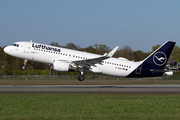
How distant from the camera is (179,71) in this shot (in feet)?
299

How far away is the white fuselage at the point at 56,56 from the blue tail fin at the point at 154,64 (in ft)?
3.33

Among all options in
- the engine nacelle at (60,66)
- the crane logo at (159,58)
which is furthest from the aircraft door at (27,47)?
the crane logo at (159,58)

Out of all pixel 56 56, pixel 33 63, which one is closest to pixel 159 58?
pixel 56 56

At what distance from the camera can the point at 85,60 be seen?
36.2m

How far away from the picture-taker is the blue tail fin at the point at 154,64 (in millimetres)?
39250

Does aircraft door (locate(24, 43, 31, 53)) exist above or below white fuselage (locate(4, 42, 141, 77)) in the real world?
above

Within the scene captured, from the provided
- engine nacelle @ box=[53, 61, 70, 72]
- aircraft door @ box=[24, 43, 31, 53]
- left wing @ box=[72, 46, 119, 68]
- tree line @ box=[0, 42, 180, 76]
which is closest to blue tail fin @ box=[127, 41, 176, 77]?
left wing @ box=[72, 46, 119, 68]

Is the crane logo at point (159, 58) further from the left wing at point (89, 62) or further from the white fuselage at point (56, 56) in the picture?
the left wing at point (89, 62)

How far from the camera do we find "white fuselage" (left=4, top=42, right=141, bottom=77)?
36.0 m

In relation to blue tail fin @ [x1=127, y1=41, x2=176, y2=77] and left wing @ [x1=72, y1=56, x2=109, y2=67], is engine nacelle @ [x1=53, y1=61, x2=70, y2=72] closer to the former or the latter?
left wing @ [x1=72, y1=56, x2=109, y2=67]
